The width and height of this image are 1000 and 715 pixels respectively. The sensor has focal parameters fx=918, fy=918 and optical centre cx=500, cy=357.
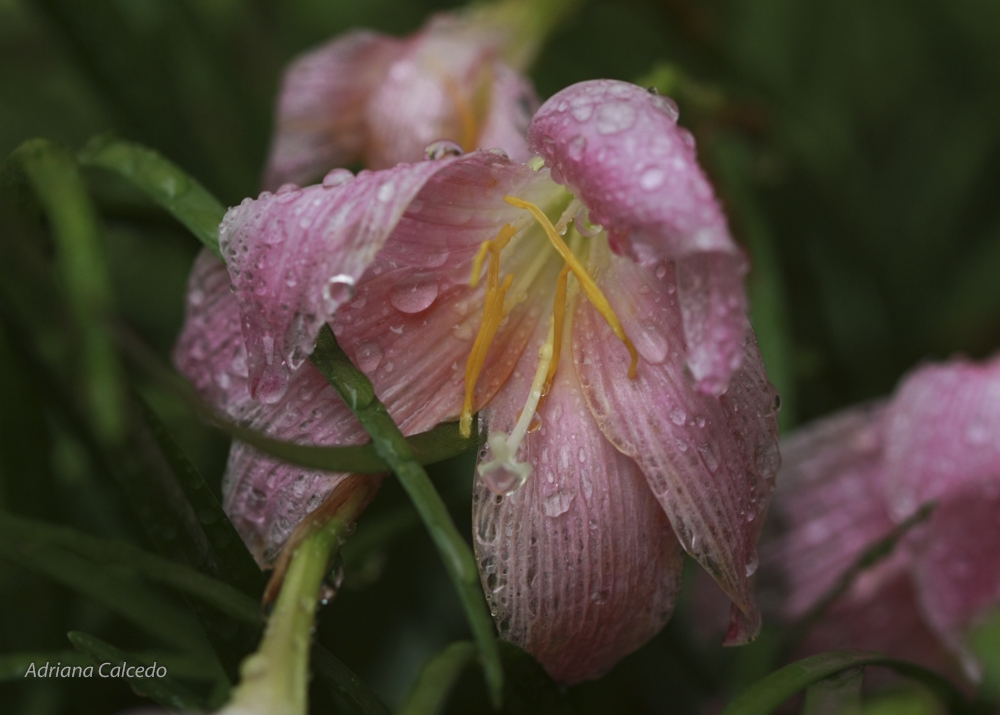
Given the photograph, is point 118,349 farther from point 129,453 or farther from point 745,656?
point 745,656

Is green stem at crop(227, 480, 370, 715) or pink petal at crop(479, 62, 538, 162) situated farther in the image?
pink petal at crop(479, 62, 538, 162)

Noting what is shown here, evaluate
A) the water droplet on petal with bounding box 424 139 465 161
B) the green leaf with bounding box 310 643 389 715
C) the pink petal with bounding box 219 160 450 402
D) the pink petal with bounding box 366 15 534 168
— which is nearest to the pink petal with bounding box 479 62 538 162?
the pink petal with bounding box 366 15 534 168

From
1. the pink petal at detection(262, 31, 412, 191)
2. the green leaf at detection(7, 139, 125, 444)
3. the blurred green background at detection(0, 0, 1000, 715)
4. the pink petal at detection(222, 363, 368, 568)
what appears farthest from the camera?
the pink petal at detection(262, 31, 412, 191)

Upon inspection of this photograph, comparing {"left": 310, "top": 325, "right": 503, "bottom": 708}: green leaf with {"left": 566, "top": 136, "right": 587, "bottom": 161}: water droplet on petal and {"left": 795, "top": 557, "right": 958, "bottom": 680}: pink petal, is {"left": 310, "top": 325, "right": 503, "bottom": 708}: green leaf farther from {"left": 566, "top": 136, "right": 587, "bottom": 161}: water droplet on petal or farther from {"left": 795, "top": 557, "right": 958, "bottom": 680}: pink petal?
{"left": 795, "top": 557, "right": 958, "bottom": 680}: pink petal

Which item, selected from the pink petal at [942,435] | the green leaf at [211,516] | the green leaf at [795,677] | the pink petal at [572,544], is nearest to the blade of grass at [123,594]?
the green leaf at [211,516]

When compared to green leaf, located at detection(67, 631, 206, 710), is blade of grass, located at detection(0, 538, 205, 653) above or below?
below

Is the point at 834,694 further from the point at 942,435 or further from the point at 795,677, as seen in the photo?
the point at 942,435

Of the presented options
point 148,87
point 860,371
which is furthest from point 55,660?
point 860,371
